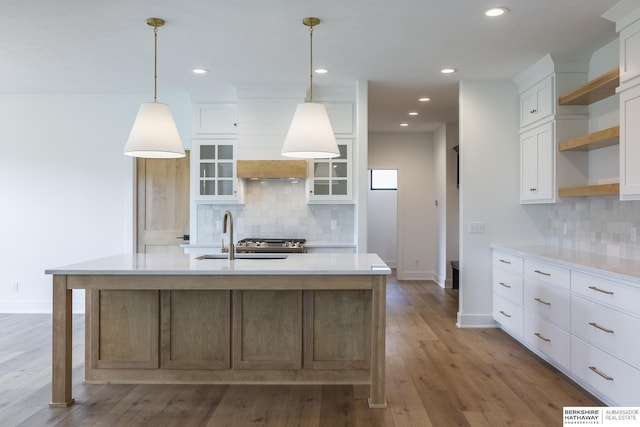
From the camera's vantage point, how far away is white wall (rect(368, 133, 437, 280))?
27.1ft

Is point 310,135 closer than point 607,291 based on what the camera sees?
No

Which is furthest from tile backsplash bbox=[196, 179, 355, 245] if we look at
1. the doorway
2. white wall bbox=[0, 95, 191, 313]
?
the doorway

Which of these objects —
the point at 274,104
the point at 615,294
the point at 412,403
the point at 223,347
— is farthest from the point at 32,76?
the point at 615,294

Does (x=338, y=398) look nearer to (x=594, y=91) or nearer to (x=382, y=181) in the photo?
(x=594, y=91)

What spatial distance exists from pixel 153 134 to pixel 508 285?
3441mm

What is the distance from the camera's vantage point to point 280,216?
224 inches

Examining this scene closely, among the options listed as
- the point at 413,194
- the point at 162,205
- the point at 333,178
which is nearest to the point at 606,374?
the point at 333,178

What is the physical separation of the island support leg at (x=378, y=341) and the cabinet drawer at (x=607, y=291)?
4.46 feet

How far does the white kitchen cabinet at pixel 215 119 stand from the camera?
5.41 meters

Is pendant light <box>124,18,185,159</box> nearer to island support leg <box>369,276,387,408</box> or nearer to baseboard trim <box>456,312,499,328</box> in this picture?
island support leg <box>369,276,387,408</box>

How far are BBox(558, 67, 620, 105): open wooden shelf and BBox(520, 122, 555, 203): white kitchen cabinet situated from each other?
0.92 feet

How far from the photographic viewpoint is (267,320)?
3.26 metres

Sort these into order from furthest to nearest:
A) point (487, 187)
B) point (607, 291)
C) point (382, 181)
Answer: point (382, 181), point (487, 187), point (607, 291)

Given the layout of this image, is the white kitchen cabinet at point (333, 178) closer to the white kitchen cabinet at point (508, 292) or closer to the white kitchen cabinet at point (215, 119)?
the white kitchen cabinet at point (215, 119)
